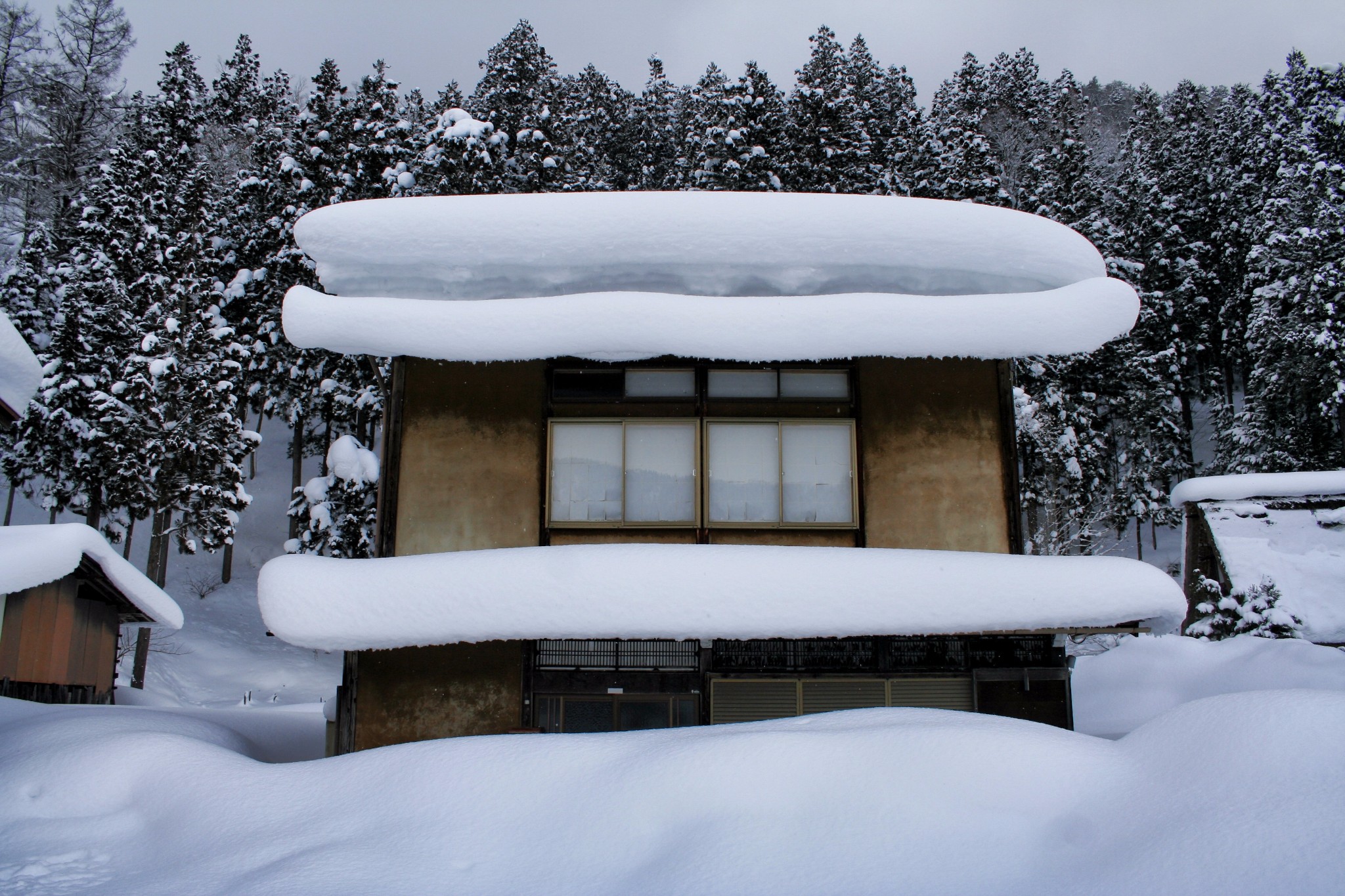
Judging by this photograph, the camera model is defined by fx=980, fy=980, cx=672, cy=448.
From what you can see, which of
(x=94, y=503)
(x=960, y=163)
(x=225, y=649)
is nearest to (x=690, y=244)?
(x=960, y=163)

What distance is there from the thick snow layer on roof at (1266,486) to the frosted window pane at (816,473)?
409 inches

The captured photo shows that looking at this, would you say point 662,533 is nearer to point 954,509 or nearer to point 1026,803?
point 954,509

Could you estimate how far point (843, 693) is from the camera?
11.6 m

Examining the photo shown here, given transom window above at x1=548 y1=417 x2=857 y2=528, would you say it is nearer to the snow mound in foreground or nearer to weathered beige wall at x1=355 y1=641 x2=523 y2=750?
weathered beige wall at x1=355 y1=641 x2=523 y2=750

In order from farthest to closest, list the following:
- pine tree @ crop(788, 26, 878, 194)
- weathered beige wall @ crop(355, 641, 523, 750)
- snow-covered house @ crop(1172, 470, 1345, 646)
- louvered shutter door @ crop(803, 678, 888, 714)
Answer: pine tree @ crop(788, 26, 878, 194)
snow-covered house @ crop(1172, 470, 1345, 646)
louvered shutter door @ crop(803, 678, 888, 714)
weathered beige wall @ crop(355, 641, 523, 750)

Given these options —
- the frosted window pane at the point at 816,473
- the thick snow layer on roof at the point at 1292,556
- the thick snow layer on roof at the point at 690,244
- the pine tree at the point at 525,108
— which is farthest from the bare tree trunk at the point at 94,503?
the thick snow layer on roof at the point at 1292,556

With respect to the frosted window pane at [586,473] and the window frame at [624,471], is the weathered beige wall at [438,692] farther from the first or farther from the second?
the frosted window pane at [586,473]

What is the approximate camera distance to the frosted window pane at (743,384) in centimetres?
1199

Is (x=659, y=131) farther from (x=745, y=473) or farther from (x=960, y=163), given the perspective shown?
(x=745, y=473)

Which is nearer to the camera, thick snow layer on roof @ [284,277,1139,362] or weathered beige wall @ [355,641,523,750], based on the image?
thick snow layer on roof @ [284,277,1139,362]

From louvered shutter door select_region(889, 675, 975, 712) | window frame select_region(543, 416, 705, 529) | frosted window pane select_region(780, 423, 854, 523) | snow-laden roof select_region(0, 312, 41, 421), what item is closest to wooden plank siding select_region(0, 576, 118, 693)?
snow-laden roof select_region(0, 312, 41, 421)

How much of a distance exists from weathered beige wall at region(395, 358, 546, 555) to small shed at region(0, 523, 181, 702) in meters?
5.13

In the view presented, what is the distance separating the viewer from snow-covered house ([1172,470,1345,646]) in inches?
669

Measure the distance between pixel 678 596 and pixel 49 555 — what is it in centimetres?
886
